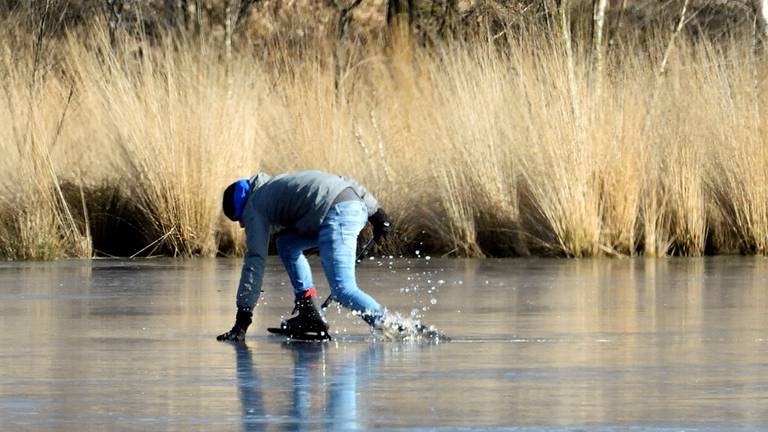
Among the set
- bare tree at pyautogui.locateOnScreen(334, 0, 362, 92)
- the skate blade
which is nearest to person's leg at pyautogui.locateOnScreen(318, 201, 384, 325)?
the skate blade

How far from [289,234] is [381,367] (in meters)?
1.71

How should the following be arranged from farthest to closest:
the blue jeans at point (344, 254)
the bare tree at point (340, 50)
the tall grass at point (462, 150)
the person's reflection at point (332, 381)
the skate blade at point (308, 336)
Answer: the bare tree at point (340, 50) < the tall grass at point (462, 150) < the skate blade at point (308, 336) < the blue jeans at point (344, 254) < the person's reflection at point (332, 381)

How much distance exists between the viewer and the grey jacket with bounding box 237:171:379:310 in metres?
10.1

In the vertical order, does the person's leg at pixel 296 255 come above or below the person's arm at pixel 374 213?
below

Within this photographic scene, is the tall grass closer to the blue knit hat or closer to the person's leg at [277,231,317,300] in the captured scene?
the person's leg at [277,231,317,300]

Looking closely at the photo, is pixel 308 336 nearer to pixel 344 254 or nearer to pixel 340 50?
pixel 344 254

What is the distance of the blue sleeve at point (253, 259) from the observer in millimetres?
10117

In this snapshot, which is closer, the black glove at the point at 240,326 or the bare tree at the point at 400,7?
the black glove at the point at 240,326

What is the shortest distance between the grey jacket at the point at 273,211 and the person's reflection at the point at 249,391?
44cm

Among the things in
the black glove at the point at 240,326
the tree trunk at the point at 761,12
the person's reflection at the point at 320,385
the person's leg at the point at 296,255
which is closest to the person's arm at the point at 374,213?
the person's leg at the point at 296,255

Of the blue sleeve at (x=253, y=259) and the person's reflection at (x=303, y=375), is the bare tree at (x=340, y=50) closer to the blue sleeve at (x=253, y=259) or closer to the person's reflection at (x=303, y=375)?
the blue sleeve at (x=253, y=259)

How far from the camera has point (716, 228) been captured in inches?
688

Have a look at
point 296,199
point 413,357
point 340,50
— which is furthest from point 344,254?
point 340,50

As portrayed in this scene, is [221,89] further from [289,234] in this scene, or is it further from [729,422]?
[729,422]
